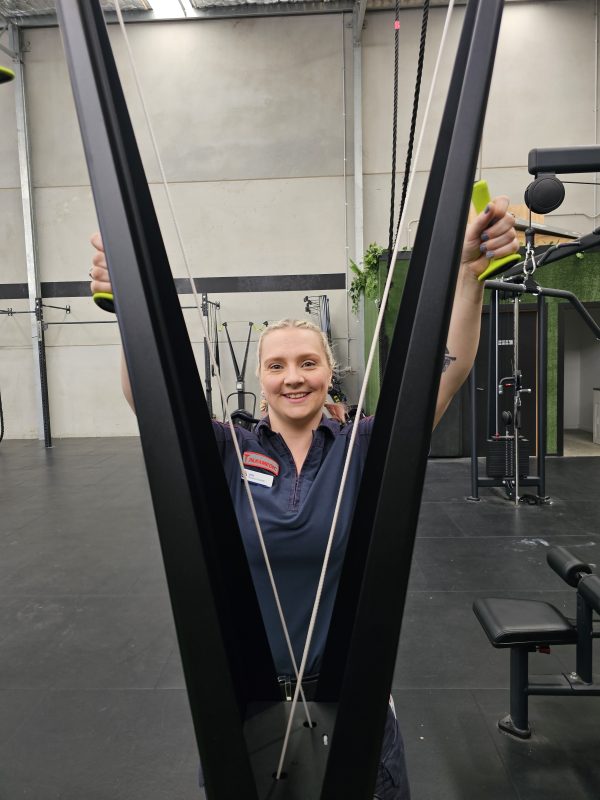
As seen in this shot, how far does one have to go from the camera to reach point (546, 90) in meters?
7.62

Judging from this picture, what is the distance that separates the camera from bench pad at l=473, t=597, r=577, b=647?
1.73 m

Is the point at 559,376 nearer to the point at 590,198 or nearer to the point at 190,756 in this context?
the point at 590,198

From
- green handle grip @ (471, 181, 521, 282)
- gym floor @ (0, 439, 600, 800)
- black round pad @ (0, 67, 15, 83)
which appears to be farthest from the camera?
gym floor @ (0, 439, 600, 800)

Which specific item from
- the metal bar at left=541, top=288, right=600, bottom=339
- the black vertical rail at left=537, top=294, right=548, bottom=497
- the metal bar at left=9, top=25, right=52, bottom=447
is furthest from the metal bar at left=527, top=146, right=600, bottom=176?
the metal bar at left=9, top=25, right=52, bottom=447

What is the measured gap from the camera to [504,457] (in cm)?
488

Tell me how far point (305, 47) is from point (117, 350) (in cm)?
524

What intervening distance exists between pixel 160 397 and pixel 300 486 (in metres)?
0.66

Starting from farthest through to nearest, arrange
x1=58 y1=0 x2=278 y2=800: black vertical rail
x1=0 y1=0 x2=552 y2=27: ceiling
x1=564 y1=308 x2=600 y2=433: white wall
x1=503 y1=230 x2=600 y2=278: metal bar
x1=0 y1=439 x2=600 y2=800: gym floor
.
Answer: x1=564 y1=308 x2=600 y2=433: white wall → x1=0 y1=0 x2=552 y2=27: ceiling → x1=503 y1=230 x2=600 y2=278: metal bar → x1=0 y1=439 x2=600 y2=800: gym floor → x1=58 y1=0 x2=278 y2=800: black vertical rail

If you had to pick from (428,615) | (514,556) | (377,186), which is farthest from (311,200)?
→ (428,615)

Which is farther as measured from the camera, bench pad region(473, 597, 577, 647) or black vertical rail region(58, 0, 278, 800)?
bench pad region(473, 597, 577, 647)

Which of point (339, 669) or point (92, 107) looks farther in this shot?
point (339, 669)

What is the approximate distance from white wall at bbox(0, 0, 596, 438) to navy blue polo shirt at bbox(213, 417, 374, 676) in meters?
7.24

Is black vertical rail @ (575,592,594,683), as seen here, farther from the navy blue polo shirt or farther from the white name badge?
the white name badge

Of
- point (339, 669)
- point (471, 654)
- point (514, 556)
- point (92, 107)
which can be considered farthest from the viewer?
point (514, 556)
